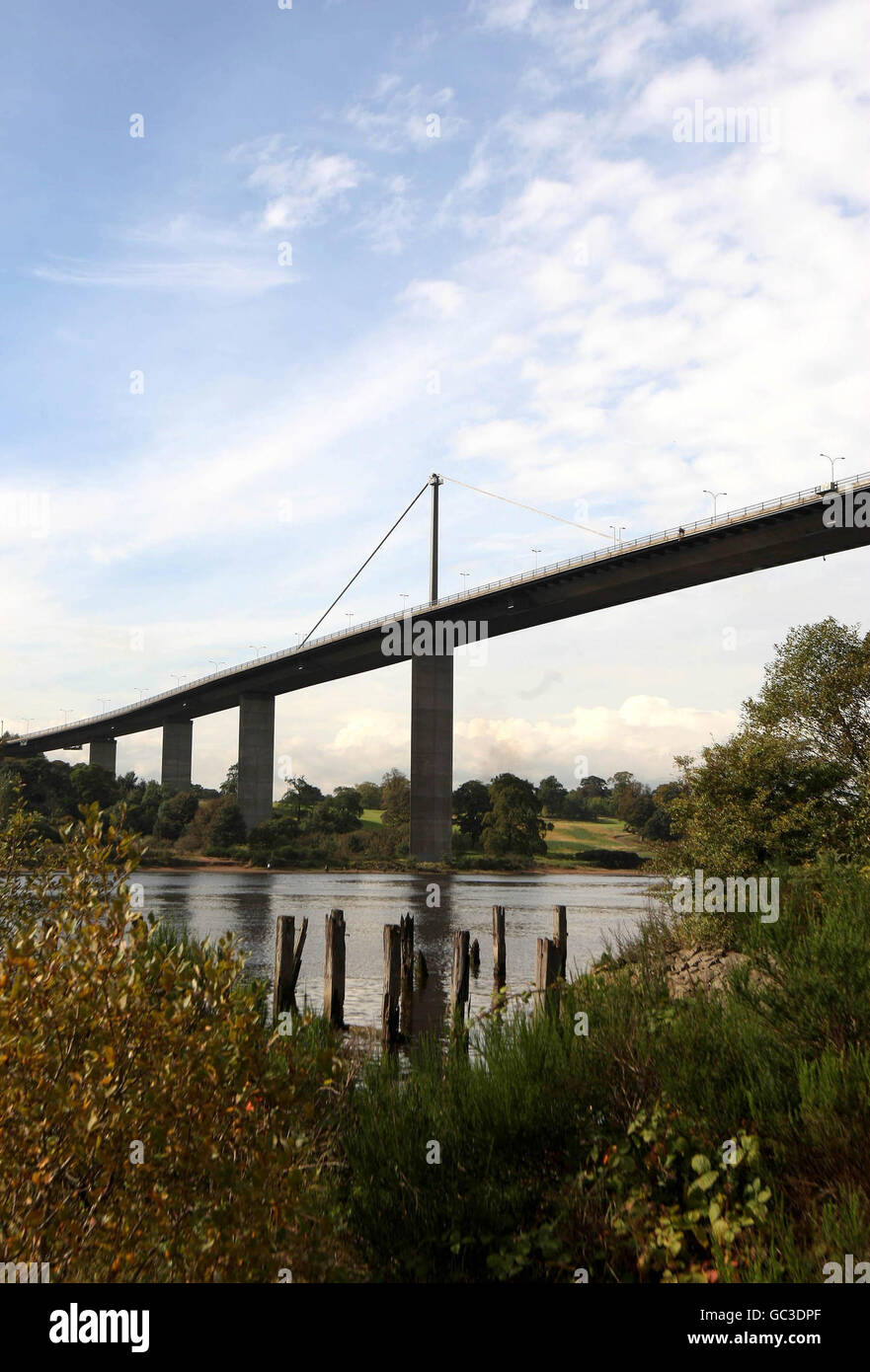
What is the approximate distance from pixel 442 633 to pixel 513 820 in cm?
2300

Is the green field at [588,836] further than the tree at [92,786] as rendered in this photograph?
Yes

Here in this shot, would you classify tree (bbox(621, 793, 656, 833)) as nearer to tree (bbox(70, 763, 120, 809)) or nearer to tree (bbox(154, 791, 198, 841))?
tree (bbox(154, 791, 198, 841))

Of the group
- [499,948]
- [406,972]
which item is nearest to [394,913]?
[499,948]

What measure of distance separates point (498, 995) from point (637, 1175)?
24.2 feet

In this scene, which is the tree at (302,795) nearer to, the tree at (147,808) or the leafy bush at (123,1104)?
the tree at (147,808)

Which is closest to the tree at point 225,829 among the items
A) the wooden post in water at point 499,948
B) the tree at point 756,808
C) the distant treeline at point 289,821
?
the distant treeline at point 289,821

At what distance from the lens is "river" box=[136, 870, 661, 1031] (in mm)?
25122

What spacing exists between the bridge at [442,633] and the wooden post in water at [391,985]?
4103 cm

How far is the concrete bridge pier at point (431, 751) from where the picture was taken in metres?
73.6

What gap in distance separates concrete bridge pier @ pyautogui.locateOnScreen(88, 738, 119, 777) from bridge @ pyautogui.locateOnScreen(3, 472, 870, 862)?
11.8 metres

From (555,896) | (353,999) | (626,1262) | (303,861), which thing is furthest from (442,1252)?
(303,861)

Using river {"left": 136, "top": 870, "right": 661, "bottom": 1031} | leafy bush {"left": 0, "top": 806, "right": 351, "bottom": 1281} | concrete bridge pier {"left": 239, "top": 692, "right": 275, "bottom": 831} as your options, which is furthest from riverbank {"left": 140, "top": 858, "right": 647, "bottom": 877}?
leafy bush {"left": 0, "top": 806, "right": 351, "bottom": 1281}
